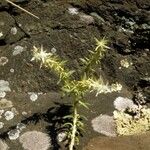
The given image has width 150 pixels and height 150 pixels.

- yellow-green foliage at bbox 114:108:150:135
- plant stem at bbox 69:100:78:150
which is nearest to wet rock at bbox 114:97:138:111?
yellow-green foliage at bbox 114:108:150:135

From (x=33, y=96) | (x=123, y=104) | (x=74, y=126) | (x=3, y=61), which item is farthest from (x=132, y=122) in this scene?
(x=3, y=61)

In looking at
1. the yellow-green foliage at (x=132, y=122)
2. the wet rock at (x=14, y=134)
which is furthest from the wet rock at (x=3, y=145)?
the yellow-green foliage at (x=132, y=122)

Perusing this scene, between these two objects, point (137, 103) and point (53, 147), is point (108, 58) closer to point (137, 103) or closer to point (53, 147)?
point (137, 103)

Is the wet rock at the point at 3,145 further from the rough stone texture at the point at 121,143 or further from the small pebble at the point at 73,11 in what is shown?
the small pebble at the point at 73,11

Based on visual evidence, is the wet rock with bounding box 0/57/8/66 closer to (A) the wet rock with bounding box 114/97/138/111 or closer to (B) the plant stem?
(B) the plant stem

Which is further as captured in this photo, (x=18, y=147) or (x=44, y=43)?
(x=44, y=43)

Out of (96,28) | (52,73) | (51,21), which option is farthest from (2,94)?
(96,28)
